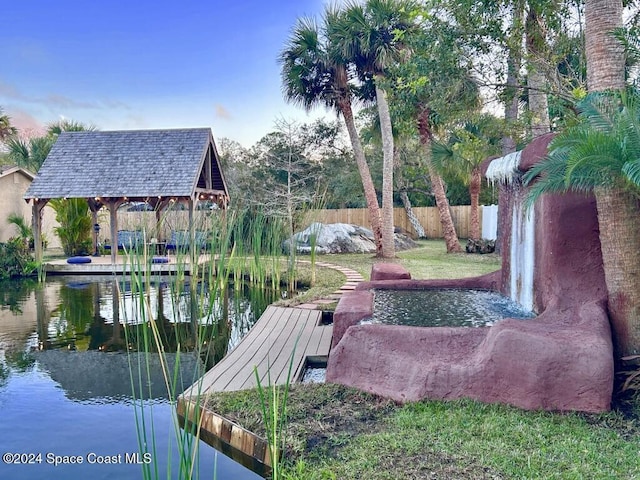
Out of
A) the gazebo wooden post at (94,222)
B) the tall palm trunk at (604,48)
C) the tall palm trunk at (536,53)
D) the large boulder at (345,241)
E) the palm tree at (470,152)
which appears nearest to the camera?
the tall palm trunk at (604,48)

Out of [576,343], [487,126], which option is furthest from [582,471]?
[487,126]

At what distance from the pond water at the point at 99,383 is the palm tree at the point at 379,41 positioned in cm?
497

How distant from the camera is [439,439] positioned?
2.37 m

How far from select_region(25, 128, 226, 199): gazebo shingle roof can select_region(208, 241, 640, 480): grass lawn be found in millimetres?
10085

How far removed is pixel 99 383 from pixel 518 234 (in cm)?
393

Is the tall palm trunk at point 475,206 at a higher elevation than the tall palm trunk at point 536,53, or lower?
lower

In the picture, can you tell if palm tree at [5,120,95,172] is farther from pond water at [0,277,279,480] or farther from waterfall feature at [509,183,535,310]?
waterfall feature at [509,183,535,310]

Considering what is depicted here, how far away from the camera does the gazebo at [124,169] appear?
12.5m

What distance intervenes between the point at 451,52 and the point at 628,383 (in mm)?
4485

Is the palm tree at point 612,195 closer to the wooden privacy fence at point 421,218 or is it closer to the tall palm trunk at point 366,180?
the tall palm trunk at point 366,180

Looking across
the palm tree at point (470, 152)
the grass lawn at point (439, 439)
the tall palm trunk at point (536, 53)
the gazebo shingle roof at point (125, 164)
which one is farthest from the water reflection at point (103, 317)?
the tall palm trunk at point (536, 53)

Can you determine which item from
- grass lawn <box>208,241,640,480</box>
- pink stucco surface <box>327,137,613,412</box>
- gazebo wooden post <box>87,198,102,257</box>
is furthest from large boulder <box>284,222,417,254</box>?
grass lawn <box>208,241,640,480</box>

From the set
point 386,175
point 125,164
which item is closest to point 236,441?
point 386,175

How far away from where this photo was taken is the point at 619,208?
2875mm
